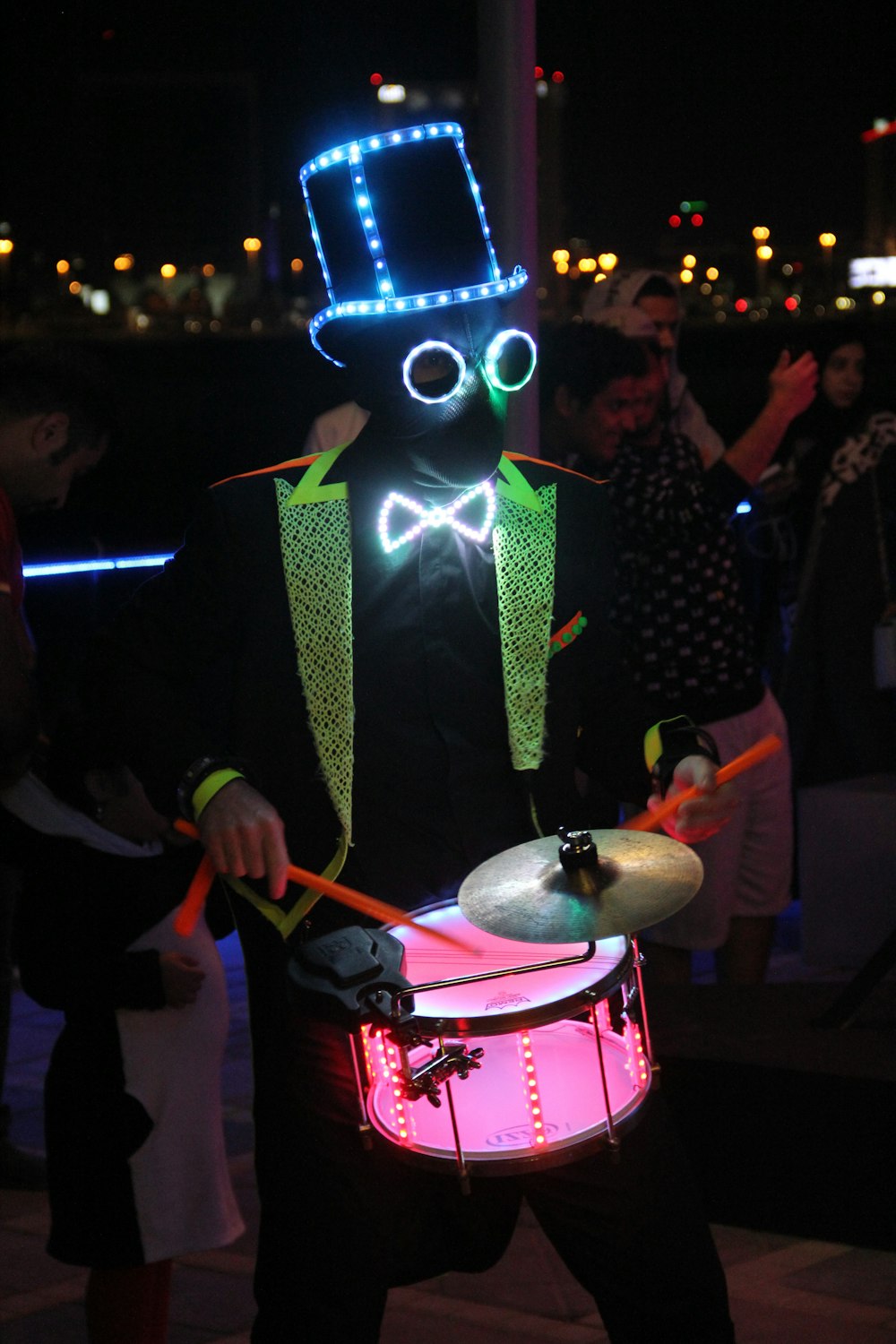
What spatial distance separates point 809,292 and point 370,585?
25839mm

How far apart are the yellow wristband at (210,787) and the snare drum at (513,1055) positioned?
0.92 feet

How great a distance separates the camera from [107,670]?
2244 mm

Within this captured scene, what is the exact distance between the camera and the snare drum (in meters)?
1.84

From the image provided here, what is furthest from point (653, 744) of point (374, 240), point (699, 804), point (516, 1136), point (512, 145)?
point (512, 145)

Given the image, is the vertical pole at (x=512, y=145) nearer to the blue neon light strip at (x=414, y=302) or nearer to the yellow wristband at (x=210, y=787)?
the blue neon light strip at (x=414, y=302)

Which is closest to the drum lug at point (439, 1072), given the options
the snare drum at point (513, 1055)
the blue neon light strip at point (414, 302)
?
the snare drum at point (513, 1055)

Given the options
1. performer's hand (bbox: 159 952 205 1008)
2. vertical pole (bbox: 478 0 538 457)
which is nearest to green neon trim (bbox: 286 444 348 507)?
performer's hand (bbox: 159 952 205 1008)

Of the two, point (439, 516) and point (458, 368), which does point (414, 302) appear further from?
point (439, 516)

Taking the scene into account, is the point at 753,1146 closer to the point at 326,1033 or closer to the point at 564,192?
the point at 326,1033

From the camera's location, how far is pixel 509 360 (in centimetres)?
207

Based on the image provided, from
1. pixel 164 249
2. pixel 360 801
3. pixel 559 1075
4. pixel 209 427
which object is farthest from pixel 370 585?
pixel 164 249

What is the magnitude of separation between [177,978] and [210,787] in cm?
88

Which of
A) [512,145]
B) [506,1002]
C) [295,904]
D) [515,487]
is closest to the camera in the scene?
[506,1002]

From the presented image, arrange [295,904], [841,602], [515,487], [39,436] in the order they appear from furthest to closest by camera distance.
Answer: [841,602] → [39,436] → [515,487] → [295,904]
